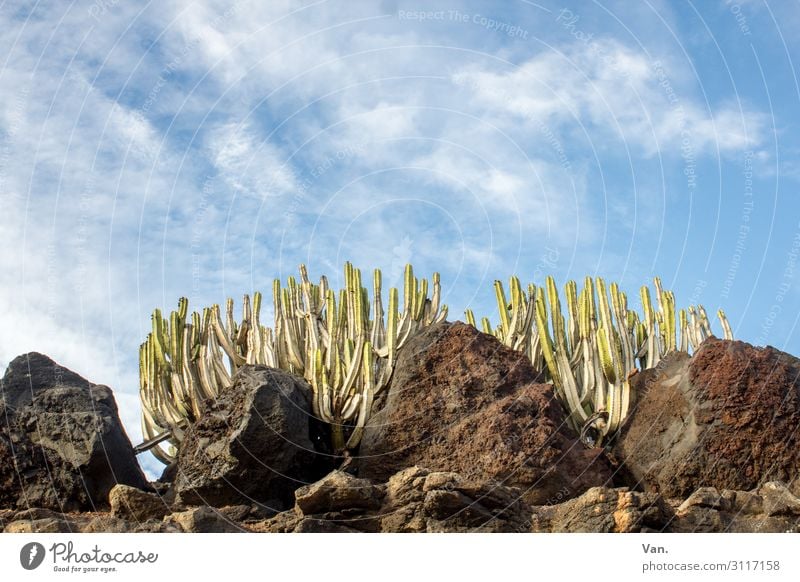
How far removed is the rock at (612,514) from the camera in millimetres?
8383

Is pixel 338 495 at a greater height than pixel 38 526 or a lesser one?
greater

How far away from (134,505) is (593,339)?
245 inches

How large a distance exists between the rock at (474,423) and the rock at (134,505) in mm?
2659

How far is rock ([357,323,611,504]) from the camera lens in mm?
10328

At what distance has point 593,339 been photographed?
12164mm

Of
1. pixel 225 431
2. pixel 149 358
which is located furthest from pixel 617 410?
pixel 149 358

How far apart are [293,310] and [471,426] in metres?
3.36

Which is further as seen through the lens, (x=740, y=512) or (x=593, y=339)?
(x=593, y=339)

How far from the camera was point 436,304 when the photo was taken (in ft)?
41.6

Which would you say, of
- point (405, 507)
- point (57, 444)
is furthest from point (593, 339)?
point (57, 444)

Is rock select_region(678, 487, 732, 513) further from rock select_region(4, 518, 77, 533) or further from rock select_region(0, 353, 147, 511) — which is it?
rock select_region(0, 353, 147, 511)

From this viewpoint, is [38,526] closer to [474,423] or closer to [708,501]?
[474,423]
